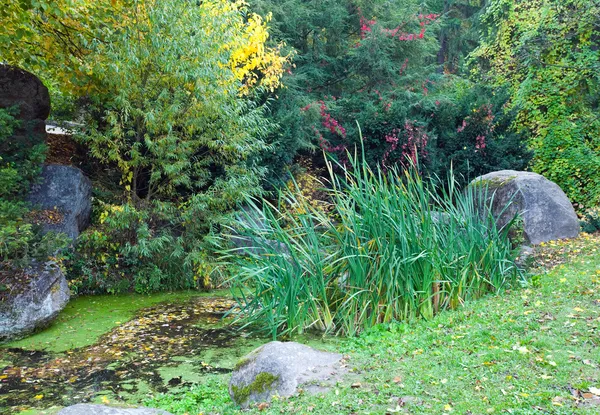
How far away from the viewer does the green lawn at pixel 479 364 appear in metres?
2.73

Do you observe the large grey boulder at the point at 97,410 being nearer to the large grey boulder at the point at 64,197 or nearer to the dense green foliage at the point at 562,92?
the large grey boulder at the point at 64,197

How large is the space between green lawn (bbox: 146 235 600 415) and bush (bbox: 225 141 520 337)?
0.31 m

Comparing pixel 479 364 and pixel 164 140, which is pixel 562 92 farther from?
pixel 479 364

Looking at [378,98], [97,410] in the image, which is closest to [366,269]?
[97,410]

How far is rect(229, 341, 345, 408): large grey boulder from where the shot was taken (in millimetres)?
3279

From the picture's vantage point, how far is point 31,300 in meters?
5.42

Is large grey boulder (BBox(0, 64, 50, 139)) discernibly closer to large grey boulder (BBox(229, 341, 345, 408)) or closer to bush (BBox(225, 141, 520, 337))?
bush (BBox(225, 141, 520, 337))

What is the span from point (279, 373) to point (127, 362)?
1.81 meters

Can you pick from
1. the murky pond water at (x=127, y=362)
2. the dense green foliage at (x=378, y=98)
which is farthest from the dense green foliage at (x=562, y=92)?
the murky pond water at (x=127, y=362)

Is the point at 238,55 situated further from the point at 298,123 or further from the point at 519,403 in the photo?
the point at 519,403

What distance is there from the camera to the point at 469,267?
208 inches

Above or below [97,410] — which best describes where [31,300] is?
above

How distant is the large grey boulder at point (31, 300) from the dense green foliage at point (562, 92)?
9.39 meters

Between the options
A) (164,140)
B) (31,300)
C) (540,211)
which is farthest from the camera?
(540,211)
